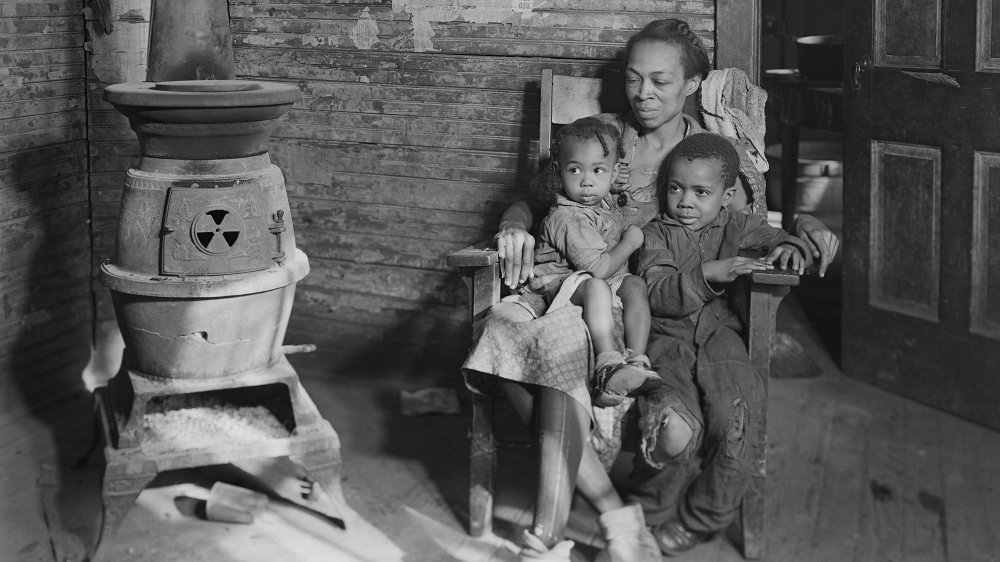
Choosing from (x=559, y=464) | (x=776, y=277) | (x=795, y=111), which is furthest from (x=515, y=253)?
(x=795, y=111)

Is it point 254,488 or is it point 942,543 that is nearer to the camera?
point 942,543

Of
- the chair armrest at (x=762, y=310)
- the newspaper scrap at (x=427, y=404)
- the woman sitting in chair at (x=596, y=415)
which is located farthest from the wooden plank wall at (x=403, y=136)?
the chair armrest at (x=762, y=310)

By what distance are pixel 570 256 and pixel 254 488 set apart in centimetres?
132

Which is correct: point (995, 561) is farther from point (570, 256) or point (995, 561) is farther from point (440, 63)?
point (440, 63)

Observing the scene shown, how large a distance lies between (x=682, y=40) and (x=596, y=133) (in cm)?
47

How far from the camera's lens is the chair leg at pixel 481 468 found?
10.7 feet

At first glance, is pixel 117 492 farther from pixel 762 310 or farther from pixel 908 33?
pixel 908 33

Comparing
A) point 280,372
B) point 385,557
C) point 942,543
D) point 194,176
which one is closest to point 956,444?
point 942,543

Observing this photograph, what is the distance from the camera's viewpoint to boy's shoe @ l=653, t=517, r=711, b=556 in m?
3.16

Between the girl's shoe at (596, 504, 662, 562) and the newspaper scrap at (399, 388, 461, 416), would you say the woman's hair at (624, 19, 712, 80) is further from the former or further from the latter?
the newspaper scrap at (399, 388, 461, 416)

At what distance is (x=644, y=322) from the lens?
3168 millimetres

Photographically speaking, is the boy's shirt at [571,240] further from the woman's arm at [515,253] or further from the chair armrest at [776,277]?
the chair armrest at [776,277]

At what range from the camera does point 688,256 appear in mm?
3303

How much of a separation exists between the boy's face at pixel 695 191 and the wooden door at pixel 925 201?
1325 millimetres
